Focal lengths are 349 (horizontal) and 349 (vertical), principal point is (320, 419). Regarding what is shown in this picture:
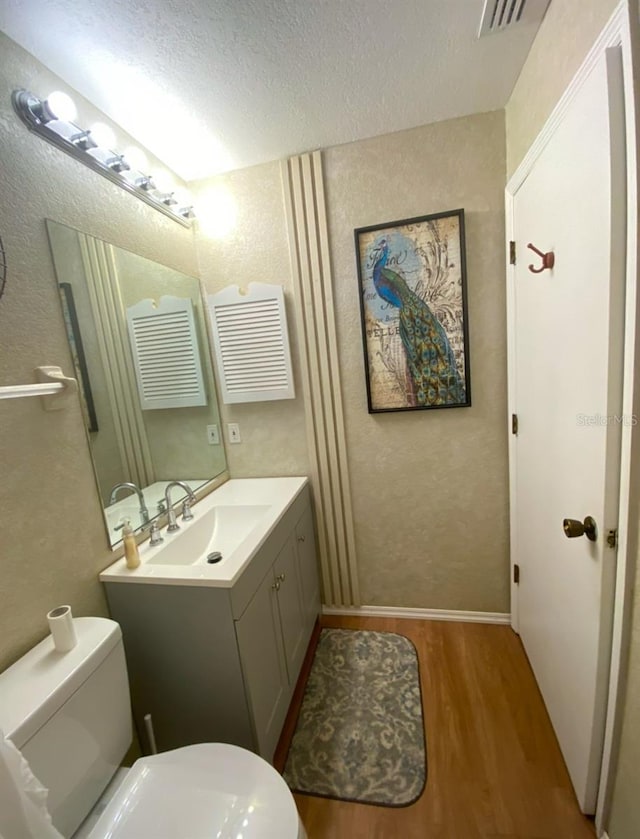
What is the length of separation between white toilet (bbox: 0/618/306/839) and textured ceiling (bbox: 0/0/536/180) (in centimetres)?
168

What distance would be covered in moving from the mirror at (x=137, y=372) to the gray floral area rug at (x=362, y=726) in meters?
1.09

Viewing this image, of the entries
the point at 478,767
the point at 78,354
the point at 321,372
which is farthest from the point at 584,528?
the point at 78,354

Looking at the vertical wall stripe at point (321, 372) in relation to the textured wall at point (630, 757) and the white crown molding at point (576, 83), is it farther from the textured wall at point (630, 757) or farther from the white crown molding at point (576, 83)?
the textured wall at point (630, 757)

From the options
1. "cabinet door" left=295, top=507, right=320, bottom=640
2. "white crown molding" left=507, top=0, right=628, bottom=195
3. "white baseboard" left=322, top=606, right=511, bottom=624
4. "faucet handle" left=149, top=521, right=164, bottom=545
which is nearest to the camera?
"white crown molding" left=507, top=0, right=628, bottom=195

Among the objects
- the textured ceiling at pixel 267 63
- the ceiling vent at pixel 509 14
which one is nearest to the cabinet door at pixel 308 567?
the textured ceiling at pixel 267 63

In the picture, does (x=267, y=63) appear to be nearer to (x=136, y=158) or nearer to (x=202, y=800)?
(x=136, y=158)

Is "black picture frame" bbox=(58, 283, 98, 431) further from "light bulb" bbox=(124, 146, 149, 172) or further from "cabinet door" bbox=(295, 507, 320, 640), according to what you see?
"cabinet door" bbox=(295, 507, 320, 640)

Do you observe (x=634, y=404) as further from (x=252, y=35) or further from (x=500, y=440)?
(x=252, y=35)

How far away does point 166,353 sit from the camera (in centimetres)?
164

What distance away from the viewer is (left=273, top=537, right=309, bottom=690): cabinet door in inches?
57.1

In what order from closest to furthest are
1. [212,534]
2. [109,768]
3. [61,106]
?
[109,768] < [61,106] < [212,534]

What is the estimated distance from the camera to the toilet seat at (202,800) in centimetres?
80

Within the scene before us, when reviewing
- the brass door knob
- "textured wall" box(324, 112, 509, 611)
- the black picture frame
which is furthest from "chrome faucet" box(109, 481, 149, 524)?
the brass door knob

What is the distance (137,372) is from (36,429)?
511mm
